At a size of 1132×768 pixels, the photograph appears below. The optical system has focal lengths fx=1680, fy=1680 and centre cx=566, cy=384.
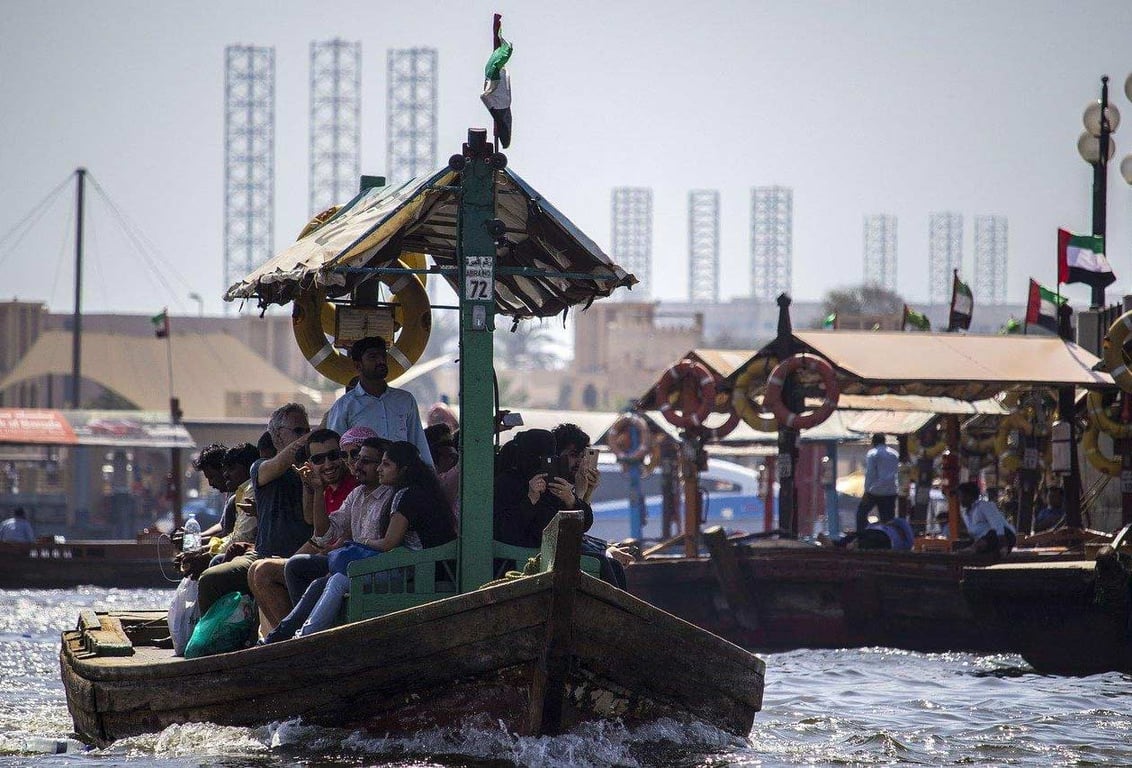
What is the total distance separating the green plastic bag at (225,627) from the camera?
32.5 ft

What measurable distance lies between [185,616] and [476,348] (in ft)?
9.12

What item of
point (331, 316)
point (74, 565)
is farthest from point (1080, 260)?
point (74, 565)

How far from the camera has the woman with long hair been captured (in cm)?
923

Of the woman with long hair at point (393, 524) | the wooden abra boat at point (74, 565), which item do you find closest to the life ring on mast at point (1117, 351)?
the woman with long hair at point (393, 524)

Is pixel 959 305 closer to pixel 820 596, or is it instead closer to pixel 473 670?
pixel 820 596

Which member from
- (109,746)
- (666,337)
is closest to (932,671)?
(109,746)

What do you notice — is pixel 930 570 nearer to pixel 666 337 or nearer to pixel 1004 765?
pixel 1004 765

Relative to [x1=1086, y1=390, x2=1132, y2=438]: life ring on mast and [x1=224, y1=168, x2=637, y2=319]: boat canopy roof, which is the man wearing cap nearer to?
[x1=224, y1=168, x2=637, y2=319]: boat canopy roof

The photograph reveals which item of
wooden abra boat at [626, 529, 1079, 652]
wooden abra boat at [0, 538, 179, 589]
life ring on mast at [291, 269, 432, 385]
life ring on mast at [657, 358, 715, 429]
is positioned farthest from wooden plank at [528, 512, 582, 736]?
wooden abra boat at [0, 538, 179, 589]

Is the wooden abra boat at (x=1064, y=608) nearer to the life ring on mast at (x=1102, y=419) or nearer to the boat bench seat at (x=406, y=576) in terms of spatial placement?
the life ring on mast at (x=1102, y=419)

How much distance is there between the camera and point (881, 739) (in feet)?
36.3

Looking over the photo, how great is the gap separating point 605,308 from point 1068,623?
73.4 m

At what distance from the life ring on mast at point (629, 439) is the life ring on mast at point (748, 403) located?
10.2 m

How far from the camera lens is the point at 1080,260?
2103cm
